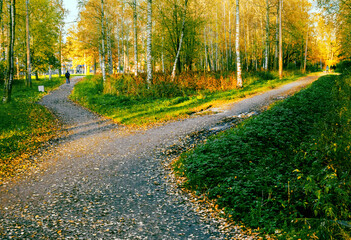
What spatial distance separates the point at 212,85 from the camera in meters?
22.5

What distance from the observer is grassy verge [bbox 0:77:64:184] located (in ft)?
27.0

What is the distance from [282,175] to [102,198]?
4.10 metres

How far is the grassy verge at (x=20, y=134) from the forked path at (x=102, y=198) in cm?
74

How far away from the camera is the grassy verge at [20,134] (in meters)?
8.24

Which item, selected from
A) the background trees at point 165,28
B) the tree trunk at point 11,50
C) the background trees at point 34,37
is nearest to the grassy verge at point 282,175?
the background trees at point 165,28

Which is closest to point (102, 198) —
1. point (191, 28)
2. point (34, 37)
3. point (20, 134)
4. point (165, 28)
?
point (20, 134)

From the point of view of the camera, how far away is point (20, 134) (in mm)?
11219

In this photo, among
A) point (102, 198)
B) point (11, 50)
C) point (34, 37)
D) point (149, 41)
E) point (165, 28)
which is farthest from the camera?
point (34, 37)

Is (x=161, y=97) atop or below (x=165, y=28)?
below

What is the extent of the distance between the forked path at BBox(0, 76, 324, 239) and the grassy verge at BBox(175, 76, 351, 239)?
65cm

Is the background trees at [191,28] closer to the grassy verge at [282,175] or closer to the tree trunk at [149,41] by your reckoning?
the tree trunk at [149,41]

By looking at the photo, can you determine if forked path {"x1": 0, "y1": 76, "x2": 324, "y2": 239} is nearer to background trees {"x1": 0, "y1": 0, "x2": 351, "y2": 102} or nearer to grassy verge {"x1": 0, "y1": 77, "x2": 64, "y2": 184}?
grassy verge {"x1": 0, "y1": 77, "x2": 64, "y2": 184}

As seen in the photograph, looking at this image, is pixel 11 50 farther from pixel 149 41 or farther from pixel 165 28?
pixel 165 28

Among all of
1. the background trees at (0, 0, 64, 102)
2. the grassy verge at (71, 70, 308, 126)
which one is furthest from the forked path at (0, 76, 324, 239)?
the background trees at (0, 0, 64, 102)
